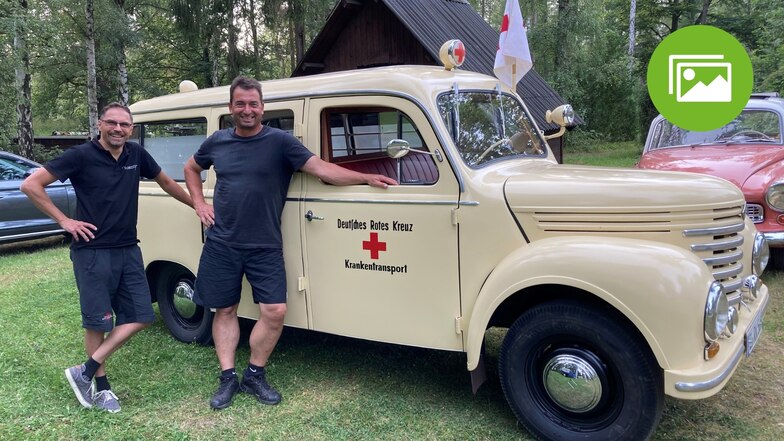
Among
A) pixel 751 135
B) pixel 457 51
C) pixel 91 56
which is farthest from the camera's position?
pixel 91 56

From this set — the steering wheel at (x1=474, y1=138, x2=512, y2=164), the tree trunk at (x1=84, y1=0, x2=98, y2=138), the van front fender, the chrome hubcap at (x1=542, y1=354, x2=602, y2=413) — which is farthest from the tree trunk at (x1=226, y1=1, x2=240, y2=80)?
the chrome hubcap at (x1=542, y1=354, x2=602, y2=413)

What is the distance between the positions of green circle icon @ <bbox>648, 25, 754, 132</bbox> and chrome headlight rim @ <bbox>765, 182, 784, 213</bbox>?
1.66m

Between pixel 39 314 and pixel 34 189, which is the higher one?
pixel 34 189

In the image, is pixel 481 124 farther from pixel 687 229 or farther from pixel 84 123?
pixel 84 123

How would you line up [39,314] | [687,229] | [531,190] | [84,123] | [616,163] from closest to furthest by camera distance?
[687,229] < [531,190] < [39,314] < [616,163] < [84,123]

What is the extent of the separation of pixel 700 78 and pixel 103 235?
9.66 meters

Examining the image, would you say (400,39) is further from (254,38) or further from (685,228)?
(685,228)

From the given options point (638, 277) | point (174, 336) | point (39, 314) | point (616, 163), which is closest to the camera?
point (638, 277)

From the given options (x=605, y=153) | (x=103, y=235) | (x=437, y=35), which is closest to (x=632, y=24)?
(x=605, y=153)

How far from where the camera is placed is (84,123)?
24.5 metres

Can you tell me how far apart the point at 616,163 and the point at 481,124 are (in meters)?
15.0

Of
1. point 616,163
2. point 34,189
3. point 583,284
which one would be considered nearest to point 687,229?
point 583,284

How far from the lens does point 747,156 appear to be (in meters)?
6.39

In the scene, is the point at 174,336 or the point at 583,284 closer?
the point at 583,284
